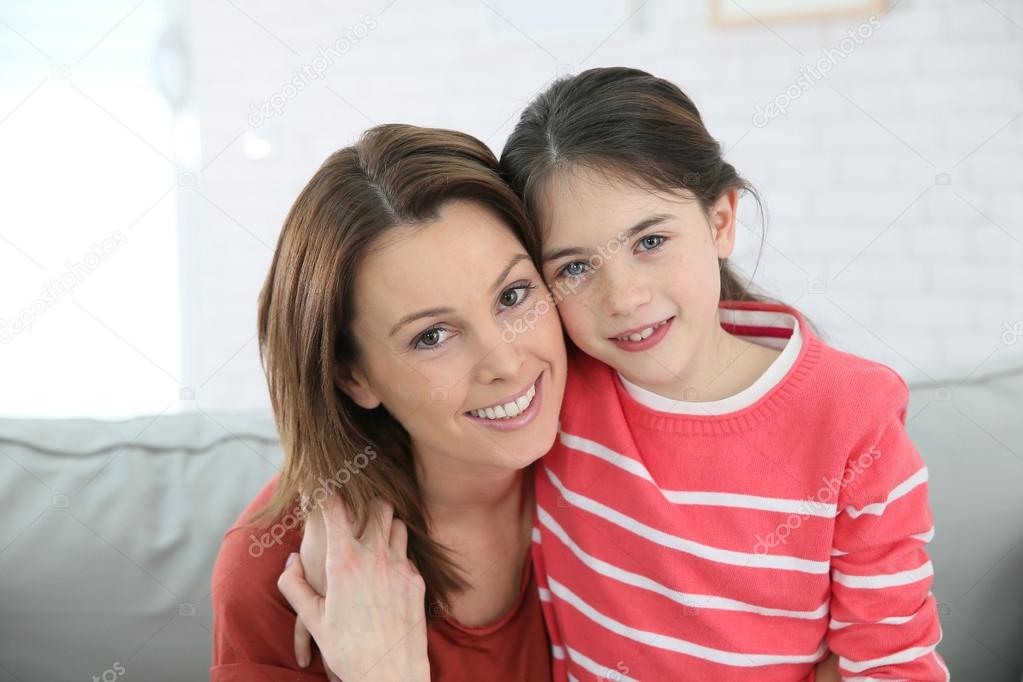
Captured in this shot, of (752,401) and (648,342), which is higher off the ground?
(648,342)

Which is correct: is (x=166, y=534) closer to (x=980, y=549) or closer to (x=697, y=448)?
(x=697, y=448)

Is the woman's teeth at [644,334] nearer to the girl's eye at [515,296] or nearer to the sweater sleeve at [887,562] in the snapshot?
the girl's eye at [515,296]

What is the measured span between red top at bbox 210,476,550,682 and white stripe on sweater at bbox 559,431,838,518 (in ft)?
0.99

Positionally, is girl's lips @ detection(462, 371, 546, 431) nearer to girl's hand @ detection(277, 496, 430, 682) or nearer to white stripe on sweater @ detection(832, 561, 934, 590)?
girl's hand @ detection(277, 496, 430, 682)

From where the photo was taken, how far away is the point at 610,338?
4.15 ft

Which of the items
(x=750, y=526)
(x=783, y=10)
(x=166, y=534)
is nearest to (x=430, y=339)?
(x=750, y=526)

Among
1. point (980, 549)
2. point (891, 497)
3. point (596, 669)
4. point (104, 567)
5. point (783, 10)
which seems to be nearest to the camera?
point (891, 497)

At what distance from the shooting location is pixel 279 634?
1435 millimetres

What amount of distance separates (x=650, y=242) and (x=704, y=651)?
1.98 feet

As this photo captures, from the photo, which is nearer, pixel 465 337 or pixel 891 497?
pixel 891 497

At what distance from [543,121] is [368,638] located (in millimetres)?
824

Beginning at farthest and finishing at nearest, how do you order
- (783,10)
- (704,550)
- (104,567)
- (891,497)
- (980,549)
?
(783,10) < (104,567) < (980,549) < (704,550) < (891,497)

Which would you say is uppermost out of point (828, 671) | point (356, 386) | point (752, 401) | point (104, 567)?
point (356, 386)

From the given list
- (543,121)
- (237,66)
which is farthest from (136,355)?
(543,121)
